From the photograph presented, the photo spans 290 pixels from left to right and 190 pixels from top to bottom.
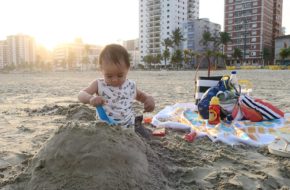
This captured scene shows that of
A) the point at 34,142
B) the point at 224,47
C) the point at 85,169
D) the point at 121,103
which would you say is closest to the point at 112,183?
the point at 85,169

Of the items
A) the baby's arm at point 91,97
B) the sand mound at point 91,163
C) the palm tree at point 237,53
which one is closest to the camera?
the sand mound at point 91,163

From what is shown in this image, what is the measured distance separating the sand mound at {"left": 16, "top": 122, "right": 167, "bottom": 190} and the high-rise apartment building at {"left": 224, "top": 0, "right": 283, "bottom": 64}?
255 feet

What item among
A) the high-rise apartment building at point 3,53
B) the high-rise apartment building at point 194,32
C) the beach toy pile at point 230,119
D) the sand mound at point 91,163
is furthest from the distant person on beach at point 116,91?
the high-rise apartment building at point 3,53

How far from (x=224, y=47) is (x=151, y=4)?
27461 millimetres

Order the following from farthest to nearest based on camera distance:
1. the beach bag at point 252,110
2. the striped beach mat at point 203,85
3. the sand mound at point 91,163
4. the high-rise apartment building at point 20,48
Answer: the high-rise apartment building at point 20,48
the striped beach mat at point 203,85
the beach bag at point 252,110
the sand mound at point 91,163

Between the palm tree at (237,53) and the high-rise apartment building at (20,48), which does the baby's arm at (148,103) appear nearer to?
the palm tree at (237,53)

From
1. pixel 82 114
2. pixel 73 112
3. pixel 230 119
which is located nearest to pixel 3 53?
pixel 73 112

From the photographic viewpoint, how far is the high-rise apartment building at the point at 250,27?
75500 mm

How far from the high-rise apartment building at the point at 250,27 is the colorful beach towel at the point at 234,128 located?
7494 centimetres

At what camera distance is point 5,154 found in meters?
2.57

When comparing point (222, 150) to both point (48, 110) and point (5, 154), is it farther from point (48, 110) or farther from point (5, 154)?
point (48, 110)

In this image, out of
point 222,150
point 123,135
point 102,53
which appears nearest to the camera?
point 123,135

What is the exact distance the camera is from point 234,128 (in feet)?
12.3

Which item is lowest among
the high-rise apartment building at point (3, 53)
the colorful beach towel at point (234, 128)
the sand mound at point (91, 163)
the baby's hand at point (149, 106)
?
the colorful beach towel at point (234, 128)
